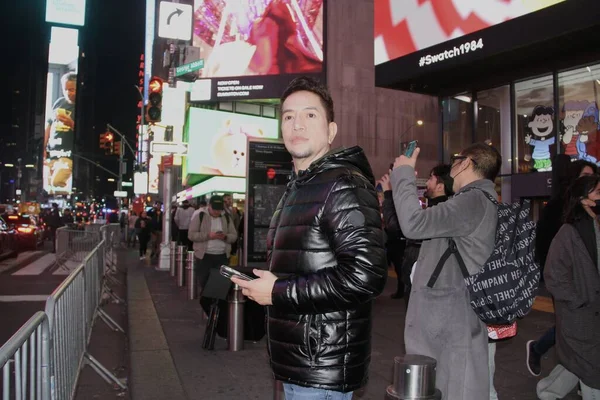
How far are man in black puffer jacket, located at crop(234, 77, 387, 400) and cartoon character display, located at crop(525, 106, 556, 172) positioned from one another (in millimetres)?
12891

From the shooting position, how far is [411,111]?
Answer: 97.9 ft

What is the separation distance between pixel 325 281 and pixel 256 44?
95.5 ft

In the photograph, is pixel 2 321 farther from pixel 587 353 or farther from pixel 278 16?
pixel 278 16

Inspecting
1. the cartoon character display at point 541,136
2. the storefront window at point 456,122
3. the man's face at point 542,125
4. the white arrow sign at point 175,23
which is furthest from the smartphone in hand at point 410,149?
the white arrow sign at point 175,23

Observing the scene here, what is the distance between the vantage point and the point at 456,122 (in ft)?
49.7

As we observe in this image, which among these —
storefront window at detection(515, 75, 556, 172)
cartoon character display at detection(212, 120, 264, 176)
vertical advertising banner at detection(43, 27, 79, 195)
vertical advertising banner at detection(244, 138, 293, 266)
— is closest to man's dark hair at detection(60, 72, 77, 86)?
vertical advertising banner at detection(43, 27, 79, 195)

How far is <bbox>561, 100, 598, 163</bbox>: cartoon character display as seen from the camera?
12695 mm

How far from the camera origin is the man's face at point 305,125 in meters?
2.46

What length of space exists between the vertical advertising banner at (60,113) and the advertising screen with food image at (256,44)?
222 feet

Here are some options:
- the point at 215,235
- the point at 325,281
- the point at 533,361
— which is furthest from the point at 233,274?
the point at 215,235

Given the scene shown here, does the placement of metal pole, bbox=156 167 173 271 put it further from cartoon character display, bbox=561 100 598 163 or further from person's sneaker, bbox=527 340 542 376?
person's sneaker, bbox=527 340 542 376

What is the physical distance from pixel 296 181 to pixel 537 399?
400 centimetres

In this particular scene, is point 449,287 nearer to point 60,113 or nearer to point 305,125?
point 305,125

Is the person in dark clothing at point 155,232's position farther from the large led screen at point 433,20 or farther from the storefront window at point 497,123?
the large led screen at point 433,20
